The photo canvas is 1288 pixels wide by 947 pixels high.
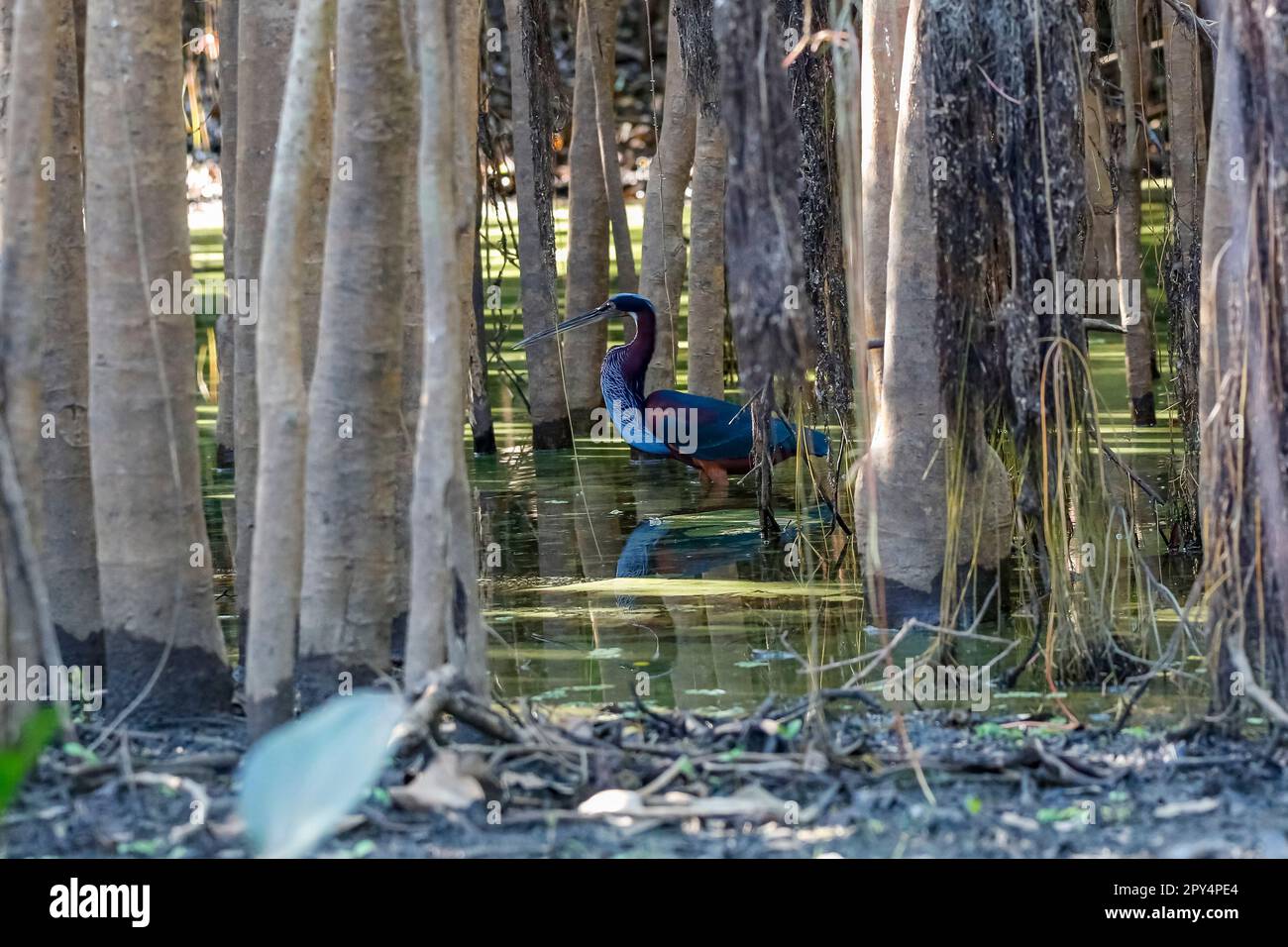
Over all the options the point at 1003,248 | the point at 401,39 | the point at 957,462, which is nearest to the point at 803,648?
the point at 957,462

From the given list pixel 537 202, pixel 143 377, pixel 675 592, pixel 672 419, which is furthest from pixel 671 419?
pixel 143 377

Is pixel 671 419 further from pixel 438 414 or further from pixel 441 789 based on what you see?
pixel 441 789

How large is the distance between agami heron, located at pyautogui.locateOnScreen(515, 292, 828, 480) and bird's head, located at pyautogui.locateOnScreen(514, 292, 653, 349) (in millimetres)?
11

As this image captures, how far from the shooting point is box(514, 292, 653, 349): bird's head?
12.9 meters

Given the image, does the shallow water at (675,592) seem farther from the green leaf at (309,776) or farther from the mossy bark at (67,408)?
the green leaf at (309,776)

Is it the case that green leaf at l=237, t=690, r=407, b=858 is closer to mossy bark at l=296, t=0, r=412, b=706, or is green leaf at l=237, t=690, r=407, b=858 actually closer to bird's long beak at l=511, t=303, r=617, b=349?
mossy bark at l=296, t=0, r=412, b=706

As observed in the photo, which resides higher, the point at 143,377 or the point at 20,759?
the point at 143,377

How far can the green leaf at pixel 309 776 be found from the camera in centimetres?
332

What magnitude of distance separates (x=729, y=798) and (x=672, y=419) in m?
7.59

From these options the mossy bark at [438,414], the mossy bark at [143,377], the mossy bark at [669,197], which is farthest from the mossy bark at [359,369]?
the mossy bark at [669,197]

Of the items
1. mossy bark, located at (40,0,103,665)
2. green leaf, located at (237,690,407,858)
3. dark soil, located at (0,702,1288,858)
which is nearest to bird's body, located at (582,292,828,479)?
mossy bark, located at (40,0,103,665)

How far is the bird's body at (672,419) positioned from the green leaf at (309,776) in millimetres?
7870

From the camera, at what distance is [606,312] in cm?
1365
